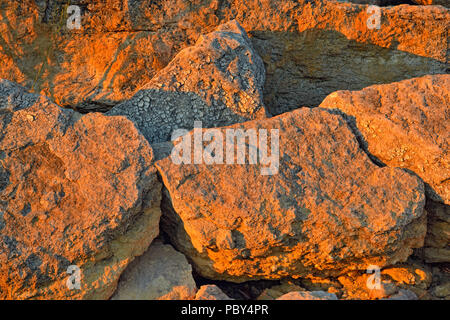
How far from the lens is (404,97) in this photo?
8.82 feet

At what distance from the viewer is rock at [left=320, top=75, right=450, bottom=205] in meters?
2.53

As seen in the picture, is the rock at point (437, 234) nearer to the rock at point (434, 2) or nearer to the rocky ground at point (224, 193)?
the rocky ground at point (224, 193)

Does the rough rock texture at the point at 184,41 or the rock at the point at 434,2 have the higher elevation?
the rock at the point at 434,2

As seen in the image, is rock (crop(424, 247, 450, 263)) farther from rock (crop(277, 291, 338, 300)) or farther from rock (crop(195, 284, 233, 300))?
rock (crop(195, 284, 233, 300))

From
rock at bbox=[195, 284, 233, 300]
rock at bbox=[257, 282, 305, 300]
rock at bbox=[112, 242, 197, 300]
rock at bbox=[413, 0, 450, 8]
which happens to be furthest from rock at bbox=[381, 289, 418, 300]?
rock at bbox=[413, 0, 450, 8]

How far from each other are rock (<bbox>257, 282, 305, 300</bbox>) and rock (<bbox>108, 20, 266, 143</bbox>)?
0.97m

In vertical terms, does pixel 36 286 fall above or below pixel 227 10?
below

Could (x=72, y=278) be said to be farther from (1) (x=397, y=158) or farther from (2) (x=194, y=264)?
(1) (x=397, y=158)

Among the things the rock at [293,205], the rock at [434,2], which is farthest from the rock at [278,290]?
the rock at [434,2]

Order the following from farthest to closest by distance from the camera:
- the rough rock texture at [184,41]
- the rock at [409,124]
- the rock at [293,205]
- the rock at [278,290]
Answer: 1. the rough rock texture at [184,41]
2. the rock at [278,290]
3. the rock at [409,124]
4. the rock at [293,205]

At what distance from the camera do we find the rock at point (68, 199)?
2.28m

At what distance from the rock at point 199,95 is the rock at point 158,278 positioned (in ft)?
2.16

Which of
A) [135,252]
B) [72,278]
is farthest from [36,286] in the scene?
[135,252]

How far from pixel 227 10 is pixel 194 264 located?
176cm
